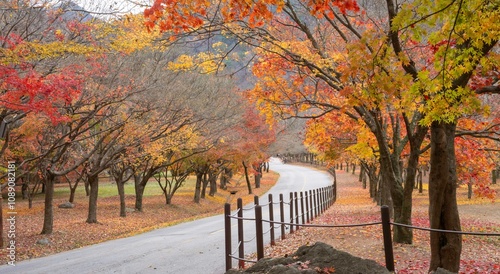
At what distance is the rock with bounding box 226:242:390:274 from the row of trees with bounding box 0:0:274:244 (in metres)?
5.20

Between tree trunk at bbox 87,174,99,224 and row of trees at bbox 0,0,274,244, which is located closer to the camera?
row of trees at bbox 0,0,274,244

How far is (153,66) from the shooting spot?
17.0m

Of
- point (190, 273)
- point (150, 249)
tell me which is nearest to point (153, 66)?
point (150, 249)

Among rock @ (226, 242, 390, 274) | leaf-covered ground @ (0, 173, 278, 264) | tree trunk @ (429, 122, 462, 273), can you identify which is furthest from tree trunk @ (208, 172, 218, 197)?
rock @ (226, 242, 390, 274)

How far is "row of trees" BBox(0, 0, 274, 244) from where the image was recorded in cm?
1080

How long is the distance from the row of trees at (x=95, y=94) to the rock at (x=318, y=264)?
5205mm

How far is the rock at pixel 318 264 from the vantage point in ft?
16.5

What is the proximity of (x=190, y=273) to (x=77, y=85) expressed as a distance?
A: 6722mm

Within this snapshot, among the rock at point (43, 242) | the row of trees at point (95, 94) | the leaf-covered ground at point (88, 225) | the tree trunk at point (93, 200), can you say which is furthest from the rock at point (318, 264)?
the tree trunk at point (93, 200)

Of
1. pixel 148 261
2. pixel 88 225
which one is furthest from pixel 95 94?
pixel 88 225

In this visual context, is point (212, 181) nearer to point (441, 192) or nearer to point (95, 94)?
point (95, 94)

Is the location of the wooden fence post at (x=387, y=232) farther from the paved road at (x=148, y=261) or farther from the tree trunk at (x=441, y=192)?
the paved road at (x=148, y=261)

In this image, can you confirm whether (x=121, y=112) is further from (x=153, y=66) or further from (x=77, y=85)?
(x=77, y=85)

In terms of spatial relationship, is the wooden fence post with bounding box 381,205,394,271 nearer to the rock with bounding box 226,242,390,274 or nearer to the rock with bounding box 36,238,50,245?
the rock with bounding box 226,242,390,274
